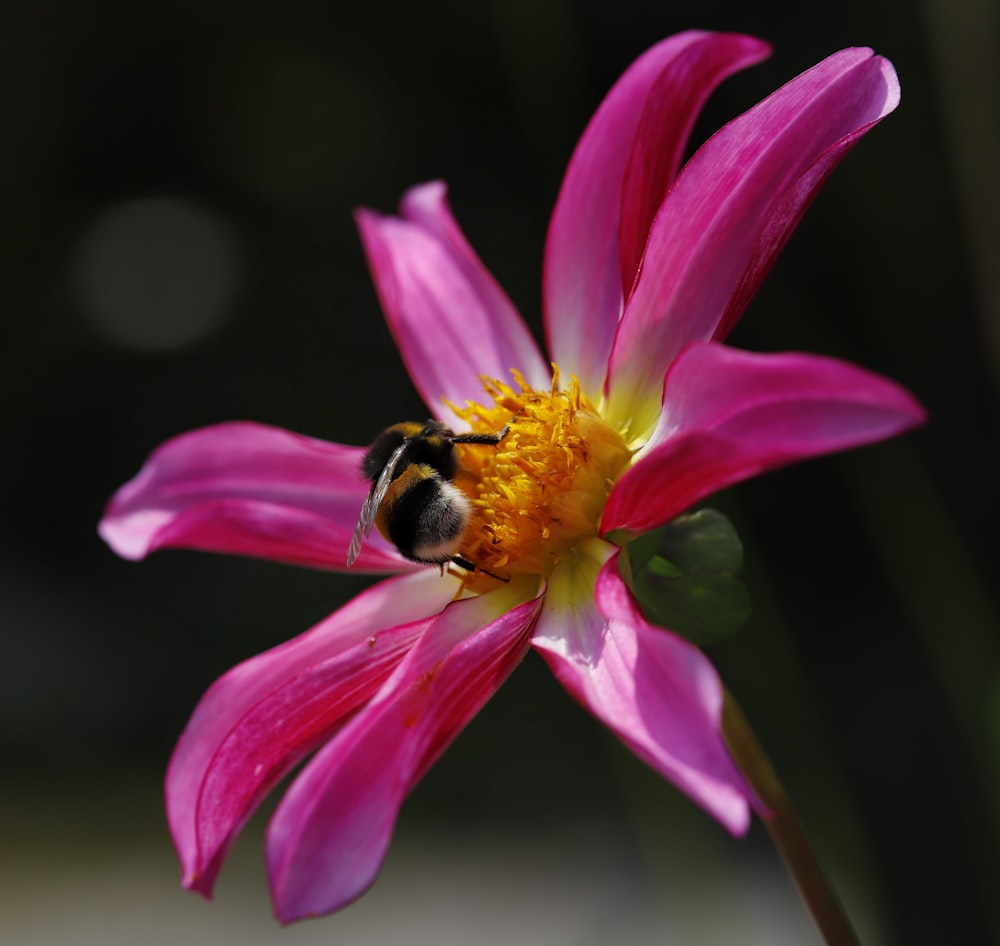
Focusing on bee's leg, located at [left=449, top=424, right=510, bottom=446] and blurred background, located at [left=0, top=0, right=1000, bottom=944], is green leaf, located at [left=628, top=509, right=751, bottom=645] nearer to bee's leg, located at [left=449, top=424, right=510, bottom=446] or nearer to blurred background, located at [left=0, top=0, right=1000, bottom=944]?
bee's leg, located at [left=449, top=424, right=510, bottom=446]

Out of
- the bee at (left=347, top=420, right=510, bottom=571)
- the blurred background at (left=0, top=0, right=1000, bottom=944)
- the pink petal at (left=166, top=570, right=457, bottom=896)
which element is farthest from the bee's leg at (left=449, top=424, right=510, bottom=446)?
the blurred background at (left=0, top=0, right=1000, bottom=944)

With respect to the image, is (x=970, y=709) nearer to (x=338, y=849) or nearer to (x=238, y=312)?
(x=338, y=849)

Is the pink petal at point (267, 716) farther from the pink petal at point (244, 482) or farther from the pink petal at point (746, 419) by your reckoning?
the pink petal at point (746, 419)

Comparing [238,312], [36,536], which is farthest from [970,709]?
[36,536]

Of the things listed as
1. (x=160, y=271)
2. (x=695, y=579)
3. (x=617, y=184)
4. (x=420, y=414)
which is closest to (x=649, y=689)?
(x=695, y=579)

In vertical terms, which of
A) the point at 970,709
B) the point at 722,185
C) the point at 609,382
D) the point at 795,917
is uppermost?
the point at 722,185

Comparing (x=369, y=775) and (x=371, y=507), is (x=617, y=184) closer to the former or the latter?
(x=371, y=507)

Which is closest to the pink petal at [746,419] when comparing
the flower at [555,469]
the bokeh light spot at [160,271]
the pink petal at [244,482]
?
the flower at [555,469]
